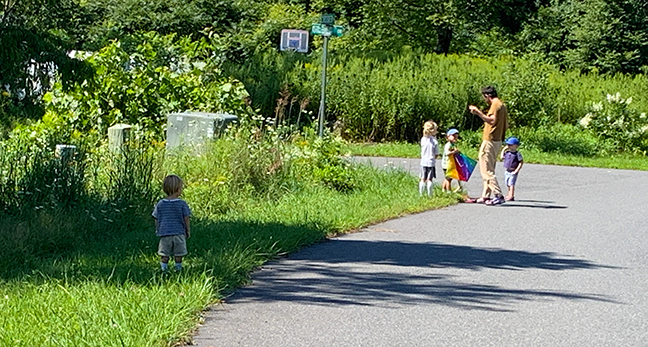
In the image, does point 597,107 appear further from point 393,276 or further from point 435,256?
point 393,276

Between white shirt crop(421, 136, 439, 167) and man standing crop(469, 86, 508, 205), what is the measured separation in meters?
0.77

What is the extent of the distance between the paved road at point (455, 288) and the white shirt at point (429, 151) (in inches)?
49.6

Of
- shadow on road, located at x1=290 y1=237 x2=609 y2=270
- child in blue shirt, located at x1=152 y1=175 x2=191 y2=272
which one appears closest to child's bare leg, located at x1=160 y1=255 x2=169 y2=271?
child in blue shirt, located at x1=152 y1=175 x2=191 y2=272

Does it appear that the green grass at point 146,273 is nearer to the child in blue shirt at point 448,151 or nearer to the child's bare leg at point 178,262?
the child's bare leg at point 178,262

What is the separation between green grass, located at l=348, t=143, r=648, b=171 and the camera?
990 inches

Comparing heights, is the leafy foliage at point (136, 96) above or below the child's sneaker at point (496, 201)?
above

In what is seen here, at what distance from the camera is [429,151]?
15.6 m

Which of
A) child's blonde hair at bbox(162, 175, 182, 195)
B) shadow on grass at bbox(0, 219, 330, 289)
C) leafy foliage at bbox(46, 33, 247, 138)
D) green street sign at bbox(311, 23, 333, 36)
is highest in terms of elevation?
green street sign at bbox(311, 23, 333, 36)

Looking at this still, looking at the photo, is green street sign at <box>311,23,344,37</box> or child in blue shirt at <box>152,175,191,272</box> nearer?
child in blue shirt at <box>152,175,191,272</box>

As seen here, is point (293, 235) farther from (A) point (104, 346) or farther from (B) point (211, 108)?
(B) point (211, 108)

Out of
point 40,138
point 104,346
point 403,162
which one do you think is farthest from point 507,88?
point 104,346

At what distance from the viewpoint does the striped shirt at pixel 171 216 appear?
8500 mm

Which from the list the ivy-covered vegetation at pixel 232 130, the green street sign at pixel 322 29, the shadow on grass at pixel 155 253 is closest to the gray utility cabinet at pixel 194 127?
the ivy-covered vegetation at pixel 232 130

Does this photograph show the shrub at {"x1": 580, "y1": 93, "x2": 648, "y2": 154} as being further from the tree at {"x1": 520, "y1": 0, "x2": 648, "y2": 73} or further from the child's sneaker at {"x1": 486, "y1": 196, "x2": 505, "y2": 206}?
the child's sneaker at {"x1": 486, "y1": 196, "x2": 505, "y2": 206}
